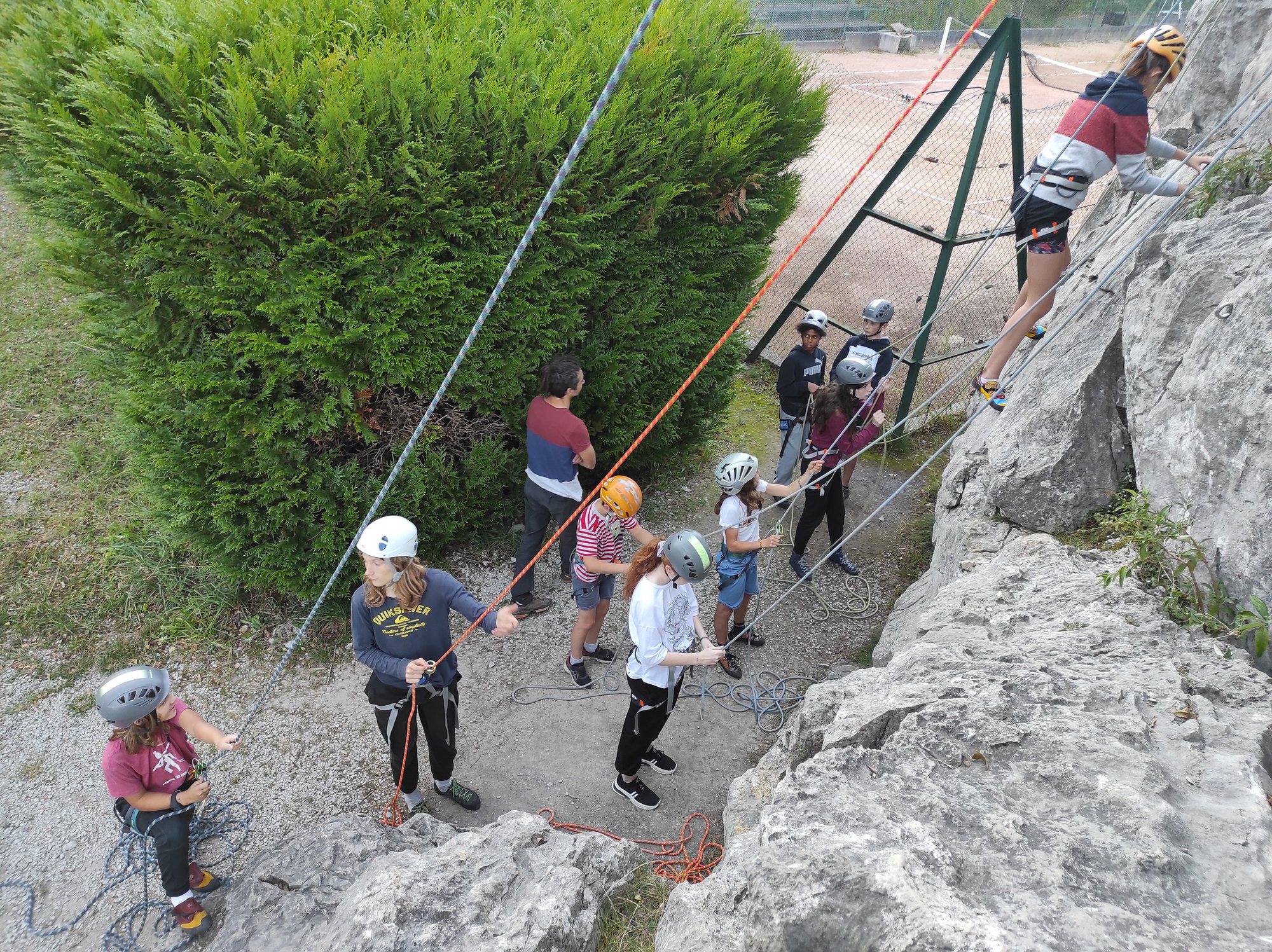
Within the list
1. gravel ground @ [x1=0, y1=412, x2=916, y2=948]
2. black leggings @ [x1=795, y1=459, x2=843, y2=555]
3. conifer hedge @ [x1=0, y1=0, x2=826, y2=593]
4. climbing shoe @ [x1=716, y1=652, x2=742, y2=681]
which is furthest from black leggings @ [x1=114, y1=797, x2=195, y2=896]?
black leggings @ [x1=795, y1=459, x2=843, y2=555]

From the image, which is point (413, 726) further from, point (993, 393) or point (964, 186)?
point (964, 186)

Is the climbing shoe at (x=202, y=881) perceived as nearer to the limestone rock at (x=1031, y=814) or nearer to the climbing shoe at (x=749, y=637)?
the limestone rock at (x=1031, y=814)

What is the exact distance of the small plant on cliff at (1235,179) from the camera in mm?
4160

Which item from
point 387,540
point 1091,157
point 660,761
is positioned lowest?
point 660,761

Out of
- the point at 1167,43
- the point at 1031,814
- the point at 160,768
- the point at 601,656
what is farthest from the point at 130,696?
the point at 1167,43

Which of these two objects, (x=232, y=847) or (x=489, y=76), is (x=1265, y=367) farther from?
(x=232, y=847)

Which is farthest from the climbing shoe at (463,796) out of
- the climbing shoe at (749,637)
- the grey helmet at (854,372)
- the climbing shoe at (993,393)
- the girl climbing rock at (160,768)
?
the climbing shoe at (993,393)

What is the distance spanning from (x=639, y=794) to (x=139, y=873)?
2621 mm

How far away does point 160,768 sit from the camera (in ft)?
12.0

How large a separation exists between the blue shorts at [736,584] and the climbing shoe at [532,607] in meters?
1.39

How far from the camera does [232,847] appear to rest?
4270mm

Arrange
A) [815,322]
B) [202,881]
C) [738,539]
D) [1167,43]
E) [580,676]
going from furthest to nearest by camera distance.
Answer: [815,322]
[580,676]
[738,539]
[1167,43]
[202,881]

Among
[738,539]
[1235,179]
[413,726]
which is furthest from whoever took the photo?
[738,539]

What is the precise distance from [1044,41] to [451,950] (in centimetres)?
1996
